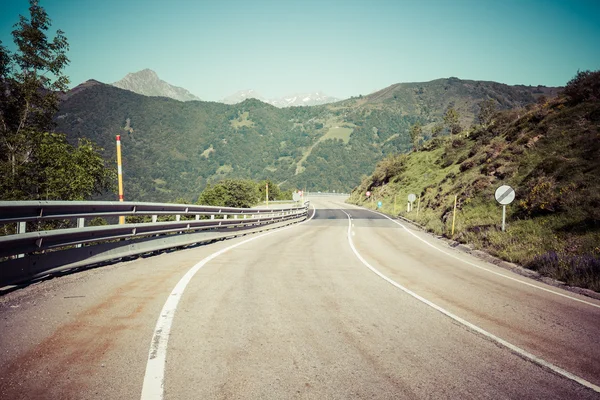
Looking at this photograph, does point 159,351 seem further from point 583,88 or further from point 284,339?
point 583,88

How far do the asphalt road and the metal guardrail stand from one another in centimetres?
35

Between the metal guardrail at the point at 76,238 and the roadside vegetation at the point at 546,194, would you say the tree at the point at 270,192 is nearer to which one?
the roadside vegetation at the point at 546,194

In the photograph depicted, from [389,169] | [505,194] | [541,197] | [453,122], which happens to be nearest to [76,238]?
[505,194]

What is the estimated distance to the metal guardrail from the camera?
464 centimetres

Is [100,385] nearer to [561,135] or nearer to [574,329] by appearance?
[574,329]

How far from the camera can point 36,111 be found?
66.2ft

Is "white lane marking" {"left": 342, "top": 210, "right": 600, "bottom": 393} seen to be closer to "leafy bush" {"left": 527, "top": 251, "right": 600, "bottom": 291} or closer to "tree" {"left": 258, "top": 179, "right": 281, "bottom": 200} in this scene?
"leafy bush" {"left": 527, "top": 251, "right": 600, "bottom": 291}

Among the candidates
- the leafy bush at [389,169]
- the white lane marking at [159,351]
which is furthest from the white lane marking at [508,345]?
the leafy bush at [389,169]

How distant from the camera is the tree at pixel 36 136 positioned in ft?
59.8

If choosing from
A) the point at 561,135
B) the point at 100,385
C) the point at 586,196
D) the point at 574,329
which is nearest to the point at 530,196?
the point at 586,196

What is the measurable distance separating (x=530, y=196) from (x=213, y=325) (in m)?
17.1

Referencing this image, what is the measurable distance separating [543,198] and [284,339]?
15881 mm

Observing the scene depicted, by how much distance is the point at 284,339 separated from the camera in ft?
11.7

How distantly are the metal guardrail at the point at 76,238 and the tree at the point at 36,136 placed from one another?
13320mm
